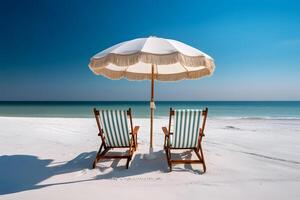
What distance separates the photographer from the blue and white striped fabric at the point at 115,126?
128 inches

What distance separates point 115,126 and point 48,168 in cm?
132

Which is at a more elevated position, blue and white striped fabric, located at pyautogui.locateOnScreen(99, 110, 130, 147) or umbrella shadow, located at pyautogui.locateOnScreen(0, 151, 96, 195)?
blue and white striped fabric, located at pyautogui.locateOnScreen(99, 110, 130, 147)

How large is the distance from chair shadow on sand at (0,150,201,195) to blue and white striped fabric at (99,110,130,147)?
0.43 meters

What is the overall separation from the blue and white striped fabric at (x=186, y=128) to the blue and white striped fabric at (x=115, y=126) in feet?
2.75

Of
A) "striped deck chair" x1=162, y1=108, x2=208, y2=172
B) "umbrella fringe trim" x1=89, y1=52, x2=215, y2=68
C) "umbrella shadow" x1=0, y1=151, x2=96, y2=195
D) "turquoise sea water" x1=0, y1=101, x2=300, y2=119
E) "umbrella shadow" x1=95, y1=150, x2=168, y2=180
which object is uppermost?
"umbrella fringe trim" x1=89, y1=52, x2=215, y2=68

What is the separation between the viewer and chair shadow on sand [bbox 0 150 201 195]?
2.70 meters

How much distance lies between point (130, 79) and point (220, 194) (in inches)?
128

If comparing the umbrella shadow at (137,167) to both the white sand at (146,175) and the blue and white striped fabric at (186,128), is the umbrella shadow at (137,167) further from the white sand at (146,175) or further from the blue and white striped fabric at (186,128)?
the blue and white striped fabric at (186,128)

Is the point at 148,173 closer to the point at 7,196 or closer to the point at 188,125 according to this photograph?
the point at 188,125

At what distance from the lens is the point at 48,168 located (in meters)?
3.28

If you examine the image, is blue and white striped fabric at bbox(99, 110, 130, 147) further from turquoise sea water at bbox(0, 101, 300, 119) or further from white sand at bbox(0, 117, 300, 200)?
turquoise sea water at bbox(0, 101, 300, 119)

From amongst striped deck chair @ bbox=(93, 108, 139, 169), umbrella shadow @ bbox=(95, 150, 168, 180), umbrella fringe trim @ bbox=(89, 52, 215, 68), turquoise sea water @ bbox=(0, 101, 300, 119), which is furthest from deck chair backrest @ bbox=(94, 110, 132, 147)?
turquoise sea water @ bbox=(0, 101, 300, 119)

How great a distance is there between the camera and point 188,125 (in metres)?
3.26

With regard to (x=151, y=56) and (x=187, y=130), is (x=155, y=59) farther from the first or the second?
(x=187, y=130)
